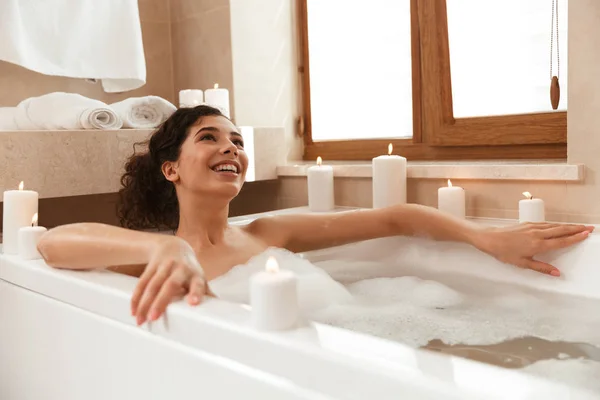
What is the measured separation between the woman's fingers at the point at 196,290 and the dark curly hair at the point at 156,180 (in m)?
0.70

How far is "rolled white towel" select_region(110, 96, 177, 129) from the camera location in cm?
206

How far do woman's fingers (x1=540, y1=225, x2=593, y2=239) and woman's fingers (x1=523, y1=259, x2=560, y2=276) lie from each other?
7cm

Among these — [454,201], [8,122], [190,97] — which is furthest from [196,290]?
[190,97]

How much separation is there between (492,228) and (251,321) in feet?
3.18

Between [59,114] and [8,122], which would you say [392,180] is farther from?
[8,122]

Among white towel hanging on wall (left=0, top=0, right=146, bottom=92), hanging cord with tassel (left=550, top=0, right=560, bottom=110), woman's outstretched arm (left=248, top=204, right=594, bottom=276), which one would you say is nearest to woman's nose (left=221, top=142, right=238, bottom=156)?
woman's outstretched arm (left=248, top=204, right=594, bottom=276)

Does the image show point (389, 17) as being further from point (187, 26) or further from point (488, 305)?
point (488, 305)

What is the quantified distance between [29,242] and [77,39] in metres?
1.05

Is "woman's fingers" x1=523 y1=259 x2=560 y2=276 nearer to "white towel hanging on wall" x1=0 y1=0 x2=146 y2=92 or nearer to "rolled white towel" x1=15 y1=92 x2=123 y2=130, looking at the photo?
"rolled white towel" x1=15 y1=92 x2=123 y2=130

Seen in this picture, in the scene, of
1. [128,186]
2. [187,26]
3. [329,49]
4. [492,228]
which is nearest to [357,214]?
[492,228]

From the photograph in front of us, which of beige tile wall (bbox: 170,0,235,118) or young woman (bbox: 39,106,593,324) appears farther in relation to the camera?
beige tile wall (bbox: 170,0,235,118)

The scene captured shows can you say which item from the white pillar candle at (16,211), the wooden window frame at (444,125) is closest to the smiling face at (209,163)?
the white pillar candle at (16,211)

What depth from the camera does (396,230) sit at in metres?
1.85

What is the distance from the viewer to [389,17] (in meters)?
2.45
